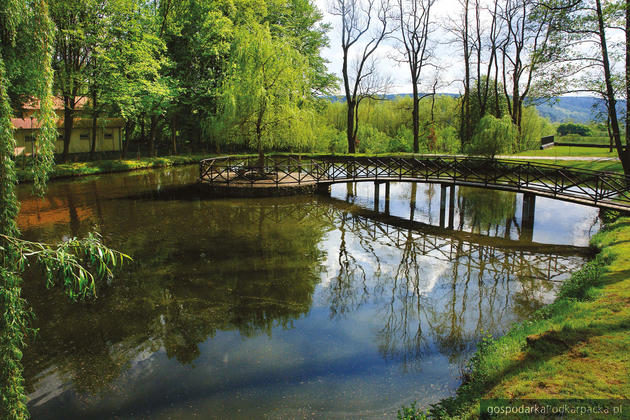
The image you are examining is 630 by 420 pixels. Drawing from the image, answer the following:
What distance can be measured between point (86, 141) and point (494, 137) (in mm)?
33092

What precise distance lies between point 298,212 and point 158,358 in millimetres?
11168

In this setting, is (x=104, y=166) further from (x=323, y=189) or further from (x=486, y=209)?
(x=486, y=209)

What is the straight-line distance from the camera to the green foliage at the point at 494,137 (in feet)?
77.2

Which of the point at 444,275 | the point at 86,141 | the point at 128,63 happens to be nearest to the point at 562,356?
the point at 444,275

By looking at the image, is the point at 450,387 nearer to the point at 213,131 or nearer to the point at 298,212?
the point at 298,212

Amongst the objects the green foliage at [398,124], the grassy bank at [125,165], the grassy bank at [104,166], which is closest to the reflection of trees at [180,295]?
the grassy bank at [125,165]

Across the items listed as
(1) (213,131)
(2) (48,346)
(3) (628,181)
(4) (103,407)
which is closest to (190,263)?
(2) (48,346)

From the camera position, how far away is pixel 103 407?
5578mm

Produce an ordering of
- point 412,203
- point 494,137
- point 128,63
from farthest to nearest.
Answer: point 128,63 < point 494,137 < point 412,203

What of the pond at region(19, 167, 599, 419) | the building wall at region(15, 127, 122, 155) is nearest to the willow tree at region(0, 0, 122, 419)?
the pond at region(19, 167, 599, 419)

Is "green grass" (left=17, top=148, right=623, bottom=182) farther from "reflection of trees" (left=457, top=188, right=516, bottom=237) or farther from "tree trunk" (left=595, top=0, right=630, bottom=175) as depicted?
"tree trunk" (left=595, top=0, right=630, bottom=175)

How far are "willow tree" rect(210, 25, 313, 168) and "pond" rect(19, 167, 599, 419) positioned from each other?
6.82m

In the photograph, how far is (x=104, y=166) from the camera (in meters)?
28.3

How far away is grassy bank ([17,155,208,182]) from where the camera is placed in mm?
24397
